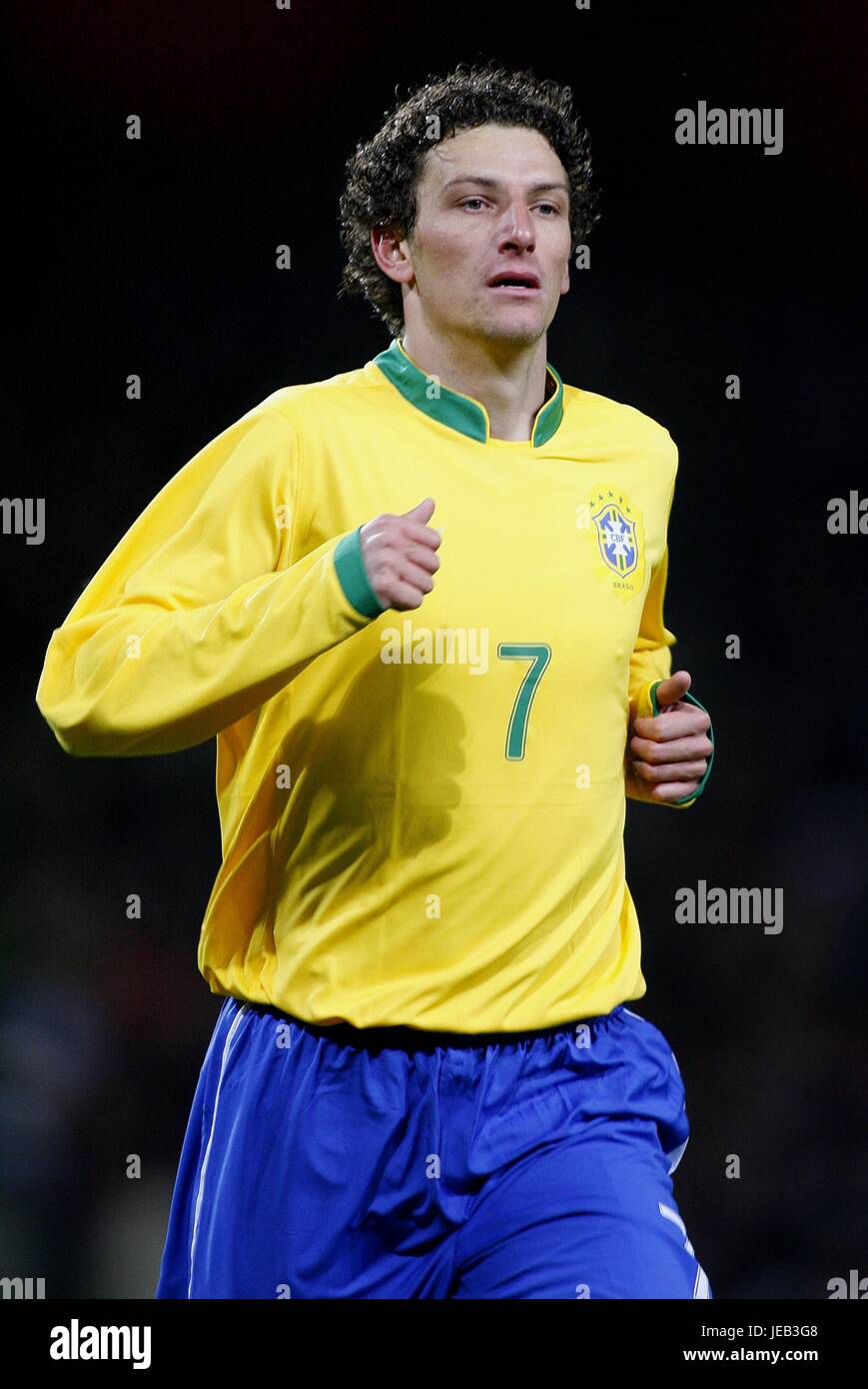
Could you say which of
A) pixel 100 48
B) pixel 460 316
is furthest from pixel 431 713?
pixel 100 48

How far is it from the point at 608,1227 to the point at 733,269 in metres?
2.42

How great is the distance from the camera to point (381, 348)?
392 centimetres

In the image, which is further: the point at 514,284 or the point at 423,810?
the point at 514,284

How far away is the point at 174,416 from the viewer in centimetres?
396

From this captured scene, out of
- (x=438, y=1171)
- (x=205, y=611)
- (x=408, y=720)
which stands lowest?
(x=438, y=1171)

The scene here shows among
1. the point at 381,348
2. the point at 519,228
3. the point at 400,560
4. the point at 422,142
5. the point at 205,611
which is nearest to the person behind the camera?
the point at 400,560

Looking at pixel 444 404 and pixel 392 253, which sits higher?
pixel 392 253

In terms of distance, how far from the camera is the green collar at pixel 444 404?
7.16 feet

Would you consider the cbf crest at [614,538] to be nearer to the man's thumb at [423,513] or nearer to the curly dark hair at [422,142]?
the man's thumb at [423,513]

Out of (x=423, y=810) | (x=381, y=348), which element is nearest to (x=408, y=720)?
(x=423, y=810)

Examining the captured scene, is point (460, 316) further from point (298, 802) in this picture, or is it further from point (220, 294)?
point (220, 294)

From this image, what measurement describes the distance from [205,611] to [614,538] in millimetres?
555

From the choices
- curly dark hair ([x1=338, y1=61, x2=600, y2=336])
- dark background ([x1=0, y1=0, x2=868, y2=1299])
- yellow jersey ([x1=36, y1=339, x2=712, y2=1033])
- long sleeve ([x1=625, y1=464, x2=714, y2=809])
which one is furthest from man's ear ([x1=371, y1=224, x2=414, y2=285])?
dark background ([x1=0, y1=0, x2=868, y2=1299])

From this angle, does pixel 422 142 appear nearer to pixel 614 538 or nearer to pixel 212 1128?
pixel 614 538
